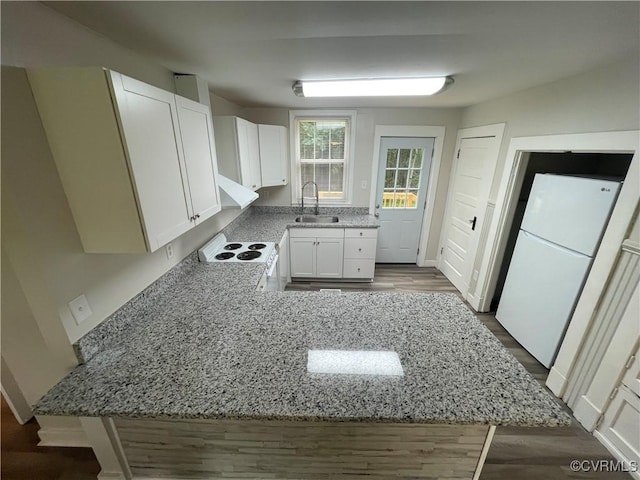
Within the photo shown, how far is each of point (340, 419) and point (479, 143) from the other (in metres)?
3.26

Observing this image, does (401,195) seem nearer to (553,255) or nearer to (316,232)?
(316,232)

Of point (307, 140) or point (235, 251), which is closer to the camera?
point (235, 251)

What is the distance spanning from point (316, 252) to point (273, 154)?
142 centimetres

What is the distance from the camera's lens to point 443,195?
3623 millimetres

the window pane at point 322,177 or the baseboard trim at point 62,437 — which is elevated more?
the window pane at point 322,177

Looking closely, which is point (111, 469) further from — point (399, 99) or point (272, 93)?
point (399, 99)

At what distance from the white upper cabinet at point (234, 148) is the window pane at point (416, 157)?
2.30 m

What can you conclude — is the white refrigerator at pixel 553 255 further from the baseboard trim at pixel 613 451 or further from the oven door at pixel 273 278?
the oven door at pixel 273 278

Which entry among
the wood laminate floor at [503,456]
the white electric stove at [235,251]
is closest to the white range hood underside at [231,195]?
the white electric stove at [235,251]

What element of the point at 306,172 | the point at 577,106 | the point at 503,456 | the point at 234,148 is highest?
the point at 577,106

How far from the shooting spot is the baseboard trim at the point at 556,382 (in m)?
1.82

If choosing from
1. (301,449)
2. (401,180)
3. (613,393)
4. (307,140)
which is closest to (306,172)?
(307,140)

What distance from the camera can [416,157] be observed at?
3.53m

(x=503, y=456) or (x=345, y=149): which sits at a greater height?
(x=345, y=149)
